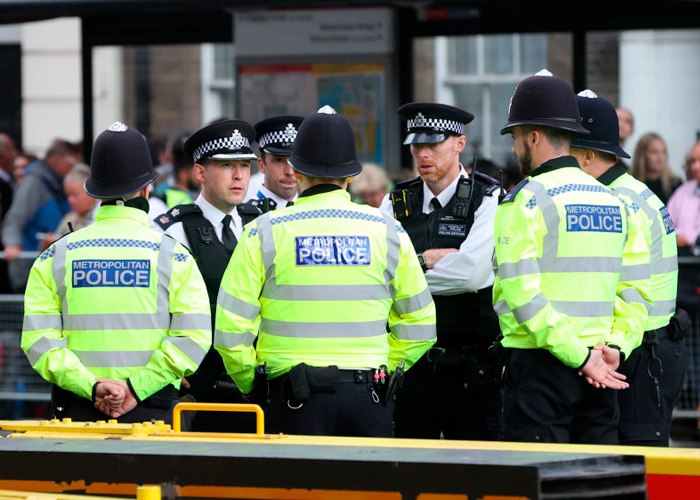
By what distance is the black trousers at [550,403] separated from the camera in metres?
5.17

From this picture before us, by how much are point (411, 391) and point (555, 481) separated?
3.05 m

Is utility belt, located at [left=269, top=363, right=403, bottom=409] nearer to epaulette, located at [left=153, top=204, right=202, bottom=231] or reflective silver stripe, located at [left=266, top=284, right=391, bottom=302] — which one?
reflective silver stripe, located at [left=266, top=284, right=391, bottom=302]

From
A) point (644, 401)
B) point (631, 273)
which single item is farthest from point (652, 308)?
point (631, 273)

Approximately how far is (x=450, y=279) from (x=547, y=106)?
3.68 ft

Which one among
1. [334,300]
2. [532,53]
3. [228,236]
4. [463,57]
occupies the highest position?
[463,57]

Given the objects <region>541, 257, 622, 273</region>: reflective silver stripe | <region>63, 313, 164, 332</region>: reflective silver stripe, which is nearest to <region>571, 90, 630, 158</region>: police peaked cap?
<region>541, 257, 622, 273</region>: reflective silver stripe

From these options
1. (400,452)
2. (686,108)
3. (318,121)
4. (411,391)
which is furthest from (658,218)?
(686,108)

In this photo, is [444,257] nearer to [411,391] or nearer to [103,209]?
[411,391]

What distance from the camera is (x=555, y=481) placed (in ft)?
10.8

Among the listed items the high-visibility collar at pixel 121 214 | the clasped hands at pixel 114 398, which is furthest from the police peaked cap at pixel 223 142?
the clasped hands at pixel 114 398

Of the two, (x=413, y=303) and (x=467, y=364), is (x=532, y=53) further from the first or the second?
(x=413, y=303)

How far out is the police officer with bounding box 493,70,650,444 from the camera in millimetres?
5105

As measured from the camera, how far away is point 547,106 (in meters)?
5.34

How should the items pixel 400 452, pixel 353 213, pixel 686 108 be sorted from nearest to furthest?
pixel 400 452 → pixel 353 213 → pixel 686 108
